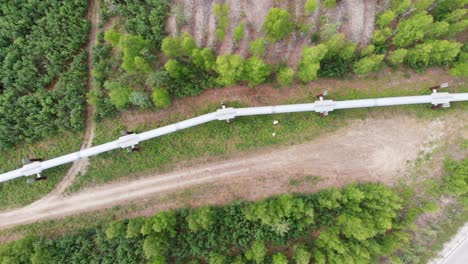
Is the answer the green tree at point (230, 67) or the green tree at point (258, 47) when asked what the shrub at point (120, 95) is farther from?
the green tree at point (258, 47)

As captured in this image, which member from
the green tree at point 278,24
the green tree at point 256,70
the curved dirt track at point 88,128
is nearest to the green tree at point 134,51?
the curved dirt track at point 88,128

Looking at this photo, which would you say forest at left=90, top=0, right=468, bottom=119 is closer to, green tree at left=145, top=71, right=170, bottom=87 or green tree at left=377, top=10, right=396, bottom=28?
A: green tree at left=377, top=10, right=396, bottom=28

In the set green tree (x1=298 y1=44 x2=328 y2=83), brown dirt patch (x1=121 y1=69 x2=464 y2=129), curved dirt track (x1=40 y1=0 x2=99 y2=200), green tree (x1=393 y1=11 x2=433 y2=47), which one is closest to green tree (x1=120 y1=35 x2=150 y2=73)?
brown dirt patch (x1=121 y1=69 x2=464 y2=129)

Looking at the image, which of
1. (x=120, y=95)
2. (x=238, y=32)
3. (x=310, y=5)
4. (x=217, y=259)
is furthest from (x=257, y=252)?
(x=310, y=5)

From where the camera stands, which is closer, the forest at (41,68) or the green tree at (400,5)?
the green tree at (400,5)

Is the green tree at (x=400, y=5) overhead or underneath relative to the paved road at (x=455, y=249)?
overhead

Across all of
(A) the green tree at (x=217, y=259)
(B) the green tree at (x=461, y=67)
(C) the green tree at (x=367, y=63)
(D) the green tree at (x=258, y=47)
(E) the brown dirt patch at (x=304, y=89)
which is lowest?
(A) the green tree at (x=217, y=259)

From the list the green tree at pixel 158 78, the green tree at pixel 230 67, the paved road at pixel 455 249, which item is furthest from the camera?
the paved road at pixel 455 249

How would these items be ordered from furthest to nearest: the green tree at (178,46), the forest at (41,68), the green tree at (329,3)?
the forest at (41,68), the green tree at (329,3), the green tree at (178,46)
